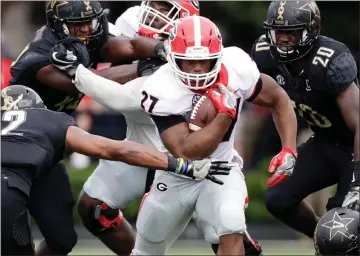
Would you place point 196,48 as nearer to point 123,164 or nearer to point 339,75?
point 339,75

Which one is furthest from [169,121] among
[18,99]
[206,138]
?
[18,99]

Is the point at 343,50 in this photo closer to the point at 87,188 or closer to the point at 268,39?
the point at 268,39

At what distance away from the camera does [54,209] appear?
7.58 m

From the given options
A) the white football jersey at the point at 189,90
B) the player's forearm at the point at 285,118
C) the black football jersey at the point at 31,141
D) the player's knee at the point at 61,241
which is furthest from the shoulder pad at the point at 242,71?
the player's knee at the point at 61,241

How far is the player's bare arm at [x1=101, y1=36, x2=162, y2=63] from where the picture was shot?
7.56 m

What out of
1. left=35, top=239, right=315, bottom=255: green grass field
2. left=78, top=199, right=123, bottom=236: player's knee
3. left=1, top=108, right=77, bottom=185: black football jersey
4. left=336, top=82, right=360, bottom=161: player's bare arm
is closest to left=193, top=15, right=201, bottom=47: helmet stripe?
left=1, top=108, right=77, bottom=185: black football jersey

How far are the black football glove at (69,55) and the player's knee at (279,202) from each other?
153 centimetres

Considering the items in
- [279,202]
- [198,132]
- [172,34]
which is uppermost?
[172,34]

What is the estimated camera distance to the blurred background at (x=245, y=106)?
38.6ft

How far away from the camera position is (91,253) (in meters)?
10.1

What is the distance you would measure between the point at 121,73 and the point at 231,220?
55.1 inches

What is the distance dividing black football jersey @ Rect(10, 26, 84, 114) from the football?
1.26 m

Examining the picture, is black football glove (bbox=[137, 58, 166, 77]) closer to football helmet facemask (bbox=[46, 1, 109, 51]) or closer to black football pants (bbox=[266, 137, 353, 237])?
football helmet facemask (bbox=[46, 1, 109, 51])

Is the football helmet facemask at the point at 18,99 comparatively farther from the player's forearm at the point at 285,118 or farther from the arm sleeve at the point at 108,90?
the player's forearm at the point at 285,118
